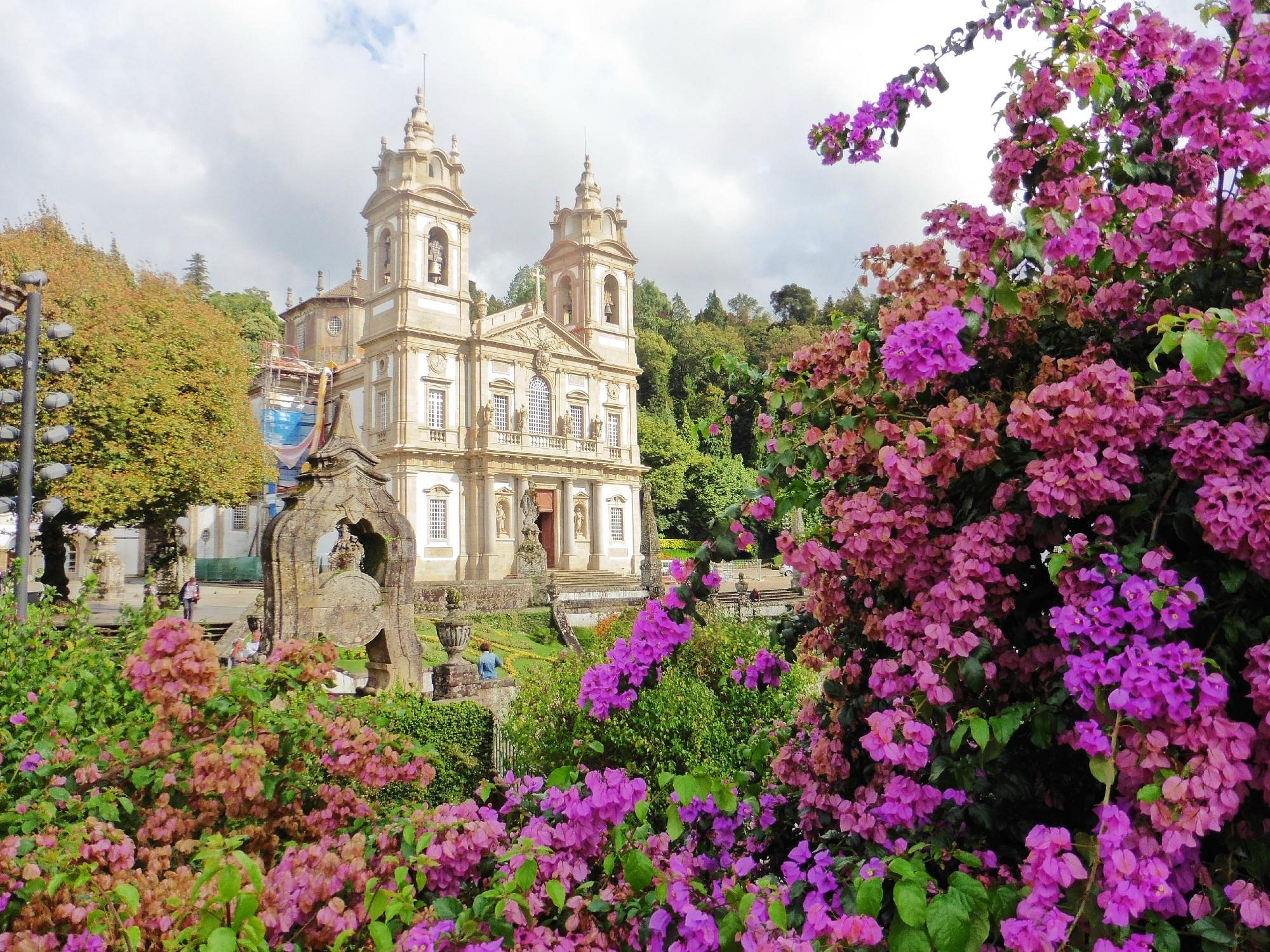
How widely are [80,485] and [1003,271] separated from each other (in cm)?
2225

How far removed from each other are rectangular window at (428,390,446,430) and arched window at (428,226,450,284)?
182 inches

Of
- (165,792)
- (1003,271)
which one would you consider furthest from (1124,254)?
(165,792)

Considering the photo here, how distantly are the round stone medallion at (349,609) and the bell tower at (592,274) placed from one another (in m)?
29.9

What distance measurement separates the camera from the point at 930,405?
110 inches

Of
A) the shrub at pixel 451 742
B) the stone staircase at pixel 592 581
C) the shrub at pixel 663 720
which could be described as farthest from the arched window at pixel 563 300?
the shrub at pixel 663 720

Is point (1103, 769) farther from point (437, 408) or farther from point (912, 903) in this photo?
point (437, 408)

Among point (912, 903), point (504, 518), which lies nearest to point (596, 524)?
point (504, 518)

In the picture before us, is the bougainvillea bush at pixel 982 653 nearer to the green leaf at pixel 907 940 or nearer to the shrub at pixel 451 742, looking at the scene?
the green leaf at pixel 907 940

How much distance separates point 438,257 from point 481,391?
19.4ft

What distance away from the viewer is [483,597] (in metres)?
26.1

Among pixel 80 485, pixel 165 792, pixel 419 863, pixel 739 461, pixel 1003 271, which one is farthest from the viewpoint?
pixel 739 461

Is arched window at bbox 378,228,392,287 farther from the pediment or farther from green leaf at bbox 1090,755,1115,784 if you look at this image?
green leaf at bbox 1090,755,1115,784

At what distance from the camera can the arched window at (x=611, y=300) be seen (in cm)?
4125

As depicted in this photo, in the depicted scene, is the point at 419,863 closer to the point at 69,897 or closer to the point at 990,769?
the point at 69,897
